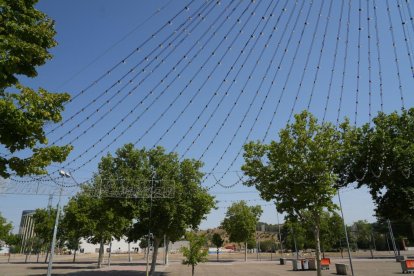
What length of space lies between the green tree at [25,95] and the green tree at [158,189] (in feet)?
49.6

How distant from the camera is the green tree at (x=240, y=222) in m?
53.7

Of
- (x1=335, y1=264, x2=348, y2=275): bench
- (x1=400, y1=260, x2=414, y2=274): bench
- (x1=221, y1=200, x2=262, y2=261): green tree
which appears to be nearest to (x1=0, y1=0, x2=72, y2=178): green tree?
(x1=335, y1=264, x2=348, y2=275): bench

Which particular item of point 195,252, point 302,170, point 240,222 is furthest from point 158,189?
point 240,222

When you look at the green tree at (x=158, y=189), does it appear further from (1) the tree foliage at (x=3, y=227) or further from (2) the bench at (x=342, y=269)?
(1) the tree foliage at (x=3, y=227)

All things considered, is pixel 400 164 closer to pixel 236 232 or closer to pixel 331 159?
pixel 331 159

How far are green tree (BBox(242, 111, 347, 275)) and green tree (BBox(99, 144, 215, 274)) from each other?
810 centimetres

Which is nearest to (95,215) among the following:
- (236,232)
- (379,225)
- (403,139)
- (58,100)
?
(236,232)

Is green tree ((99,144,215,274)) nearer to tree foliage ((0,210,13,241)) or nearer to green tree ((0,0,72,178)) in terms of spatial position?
green tree ((0,0,72,178))

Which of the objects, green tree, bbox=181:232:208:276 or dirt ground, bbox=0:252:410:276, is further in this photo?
dirt ground, bbox=0:252:410:276

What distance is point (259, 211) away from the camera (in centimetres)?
5719

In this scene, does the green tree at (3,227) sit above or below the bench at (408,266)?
above

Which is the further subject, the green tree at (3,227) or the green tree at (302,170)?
the green tree at (3,227)

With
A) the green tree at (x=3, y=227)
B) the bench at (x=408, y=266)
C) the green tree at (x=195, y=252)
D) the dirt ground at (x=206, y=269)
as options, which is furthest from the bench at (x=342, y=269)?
the green tree at (x=3, y=227)

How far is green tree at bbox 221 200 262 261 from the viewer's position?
53.7 metres
